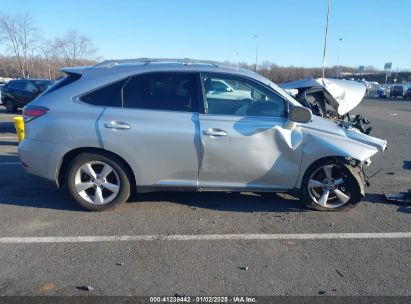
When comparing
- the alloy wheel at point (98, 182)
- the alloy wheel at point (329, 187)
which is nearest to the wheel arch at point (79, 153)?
the alloy wheel at point (98, 182)

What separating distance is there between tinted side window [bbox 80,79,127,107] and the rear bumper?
0.66 m

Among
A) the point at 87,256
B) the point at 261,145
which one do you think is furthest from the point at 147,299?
the point at 261,145

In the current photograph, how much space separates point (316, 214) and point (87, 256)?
9.13ft

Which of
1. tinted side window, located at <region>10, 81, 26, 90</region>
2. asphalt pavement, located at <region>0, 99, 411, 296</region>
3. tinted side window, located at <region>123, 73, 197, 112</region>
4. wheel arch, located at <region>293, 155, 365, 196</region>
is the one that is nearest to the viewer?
asphalt pavement, located at <region>0, 99, 411, 296</region>

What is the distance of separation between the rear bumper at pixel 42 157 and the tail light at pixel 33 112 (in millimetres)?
278

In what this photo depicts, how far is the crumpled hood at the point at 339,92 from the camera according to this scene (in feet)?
20.8

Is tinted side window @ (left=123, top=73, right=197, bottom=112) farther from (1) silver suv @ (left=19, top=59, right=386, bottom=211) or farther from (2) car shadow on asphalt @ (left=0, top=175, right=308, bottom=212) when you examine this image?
(2) car shadow on asphalt @ (left=0, top=175, right=308, bottom=212)

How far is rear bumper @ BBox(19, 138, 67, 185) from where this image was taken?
14.4 feet

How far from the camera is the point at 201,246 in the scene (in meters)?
3.77

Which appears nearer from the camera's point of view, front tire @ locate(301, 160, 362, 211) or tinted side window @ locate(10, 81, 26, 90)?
front tire @ locate(301, 160, 362, 211)

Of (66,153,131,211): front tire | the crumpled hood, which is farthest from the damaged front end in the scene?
(66,153,131,211): front tire

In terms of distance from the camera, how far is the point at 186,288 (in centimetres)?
303

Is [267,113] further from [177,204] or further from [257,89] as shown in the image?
[177,204]

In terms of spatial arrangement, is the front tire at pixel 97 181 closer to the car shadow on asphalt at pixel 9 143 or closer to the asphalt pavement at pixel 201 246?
the asphalt pavement at pixel 201 246
